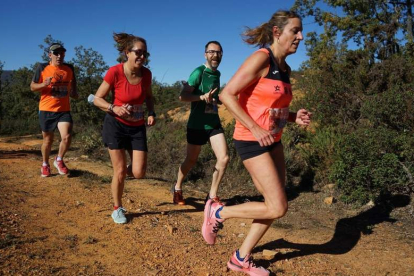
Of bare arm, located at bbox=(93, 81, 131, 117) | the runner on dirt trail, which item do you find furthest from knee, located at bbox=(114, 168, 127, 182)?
bare arm, located at bbox=(93, 81, 131, 117)

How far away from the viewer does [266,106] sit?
2.89m

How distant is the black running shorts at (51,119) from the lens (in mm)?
6043

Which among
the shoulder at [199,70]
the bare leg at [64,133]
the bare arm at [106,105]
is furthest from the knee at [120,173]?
the bare leg at [64,133]

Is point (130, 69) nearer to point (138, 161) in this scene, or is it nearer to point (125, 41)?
point (125, 41)

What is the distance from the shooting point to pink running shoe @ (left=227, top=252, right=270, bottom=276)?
3.13 meters

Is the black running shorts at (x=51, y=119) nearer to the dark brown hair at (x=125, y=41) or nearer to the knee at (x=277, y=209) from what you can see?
the dark brown hair at (x=125, y=41)

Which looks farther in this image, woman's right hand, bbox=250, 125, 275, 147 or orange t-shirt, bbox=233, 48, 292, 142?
orange t-shirt, bbox=233, 48, 292, 142

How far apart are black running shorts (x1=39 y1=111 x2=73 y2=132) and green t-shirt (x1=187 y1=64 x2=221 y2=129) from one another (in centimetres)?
244

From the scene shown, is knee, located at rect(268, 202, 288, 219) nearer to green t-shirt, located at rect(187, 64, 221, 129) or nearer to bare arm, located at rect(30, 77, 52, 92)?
green t-shirt, located at rect(187, 64, 221, 129)

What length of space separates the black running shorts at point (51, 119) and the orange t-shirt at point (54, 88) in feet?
0.21

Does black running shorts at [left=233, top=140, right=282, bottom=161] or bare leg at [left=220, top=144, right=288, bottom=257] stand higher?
black running shorts at [left=233, top=140, right=282, bottom=161]

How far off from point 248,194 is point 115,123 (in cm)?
266

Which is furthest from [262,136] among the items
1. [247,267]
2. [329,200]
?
[329,200]

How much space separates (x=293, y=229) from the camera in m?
4.39
